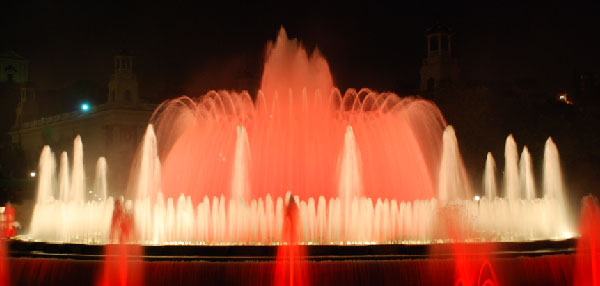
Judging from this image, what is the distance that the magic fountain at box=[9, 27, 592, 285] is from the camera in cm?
2258

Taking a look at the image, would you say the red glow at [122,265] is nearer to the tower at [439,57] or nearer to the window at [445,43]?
the tower at [439,57]

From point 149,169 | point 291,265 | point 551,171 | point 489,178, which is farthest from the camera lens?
point 489,178

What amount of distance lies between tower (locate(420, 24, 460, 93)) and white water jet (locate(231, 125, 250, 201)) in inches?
1549

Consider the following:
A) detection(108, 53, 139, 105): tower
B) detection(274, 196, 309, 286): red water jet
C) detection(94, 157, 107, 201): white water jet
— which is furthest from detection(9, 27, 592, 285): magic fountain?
detection(108, 53, 139, 105): tower

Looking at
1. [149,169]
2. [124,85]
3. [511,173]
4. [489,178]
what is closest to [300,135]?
[149,169]

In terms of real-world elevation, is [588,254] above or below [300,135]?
below

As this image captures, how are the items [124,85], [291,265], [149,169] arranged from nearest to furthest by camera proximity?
[291,265]
[149,169]
[124,85]

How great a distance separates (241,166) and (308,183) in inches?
142

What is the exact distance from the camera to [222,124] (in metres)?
32.8

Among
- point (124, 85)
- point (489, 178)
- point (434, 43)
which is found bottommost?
point (489, 178)

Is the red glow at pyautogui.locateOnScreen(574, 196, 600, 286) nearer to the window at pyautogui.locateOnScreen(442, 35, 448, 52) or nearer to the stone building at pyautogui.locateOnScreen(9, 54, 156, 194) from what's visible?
the window at pyautogui.locateOnScreen(442, 35, 448, 52)

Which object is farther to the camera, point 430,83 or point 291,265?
point 430,83

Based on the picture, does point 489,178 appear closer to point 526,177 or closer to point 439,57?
point 526,177

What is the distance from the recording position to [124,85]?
265 feet
